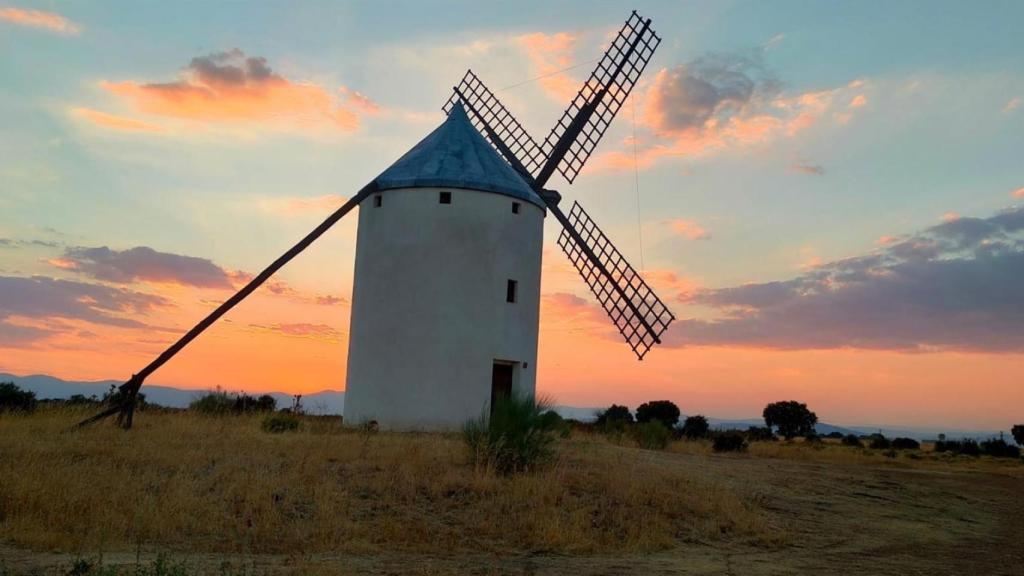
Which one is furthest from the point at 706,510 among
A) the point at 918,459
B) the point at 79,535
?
the point at 918,459

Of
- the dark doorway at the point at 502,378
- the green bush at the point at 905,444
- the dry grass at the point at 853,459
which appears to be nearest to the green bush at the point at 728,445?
the dry grass at the point at 853,459

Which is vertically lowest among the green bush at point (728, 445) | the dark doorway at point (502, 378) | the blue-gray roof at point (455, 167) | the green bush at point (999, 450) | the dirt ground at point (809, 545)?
the dirt ground at point (809, 545)

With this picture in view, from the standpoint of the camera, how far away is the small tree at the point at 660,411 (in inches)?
1920

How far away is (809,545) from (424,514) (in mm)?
5916

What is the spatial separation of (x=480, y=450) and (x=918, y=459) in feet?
83.9

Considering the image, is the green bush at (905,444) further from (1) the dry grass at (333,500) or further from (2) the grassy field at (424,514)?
(1) the dry grass at (333,500)

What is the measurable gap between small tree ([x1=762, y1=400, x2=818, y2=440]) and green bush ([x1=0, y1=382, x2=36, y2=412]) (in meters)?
44.2

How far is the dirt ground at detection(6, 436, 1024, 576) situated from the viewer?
9.62 meters

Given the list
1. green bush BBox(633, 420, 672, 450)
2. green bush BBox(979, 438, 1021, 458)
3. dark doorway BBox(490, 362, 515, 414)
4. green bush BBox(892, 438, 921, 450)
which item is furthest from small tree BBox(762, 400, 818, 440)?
dark doorway BBox(490, 362, 515, 414)

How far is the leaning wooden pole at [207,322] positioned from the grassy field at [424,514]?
1.53m

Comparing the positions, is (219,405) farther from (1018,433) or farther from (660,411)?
(1018,433)

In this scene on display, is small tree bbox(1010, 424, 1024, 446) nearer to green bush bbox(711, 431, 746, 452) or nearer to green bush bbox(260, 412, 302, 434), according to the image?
green bush bbox(711, 431, 746, 452)

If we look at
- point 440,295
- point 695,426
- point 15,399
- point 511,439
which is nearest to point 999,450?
point 695,426

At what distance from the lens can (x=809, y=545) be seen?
41.8ft
